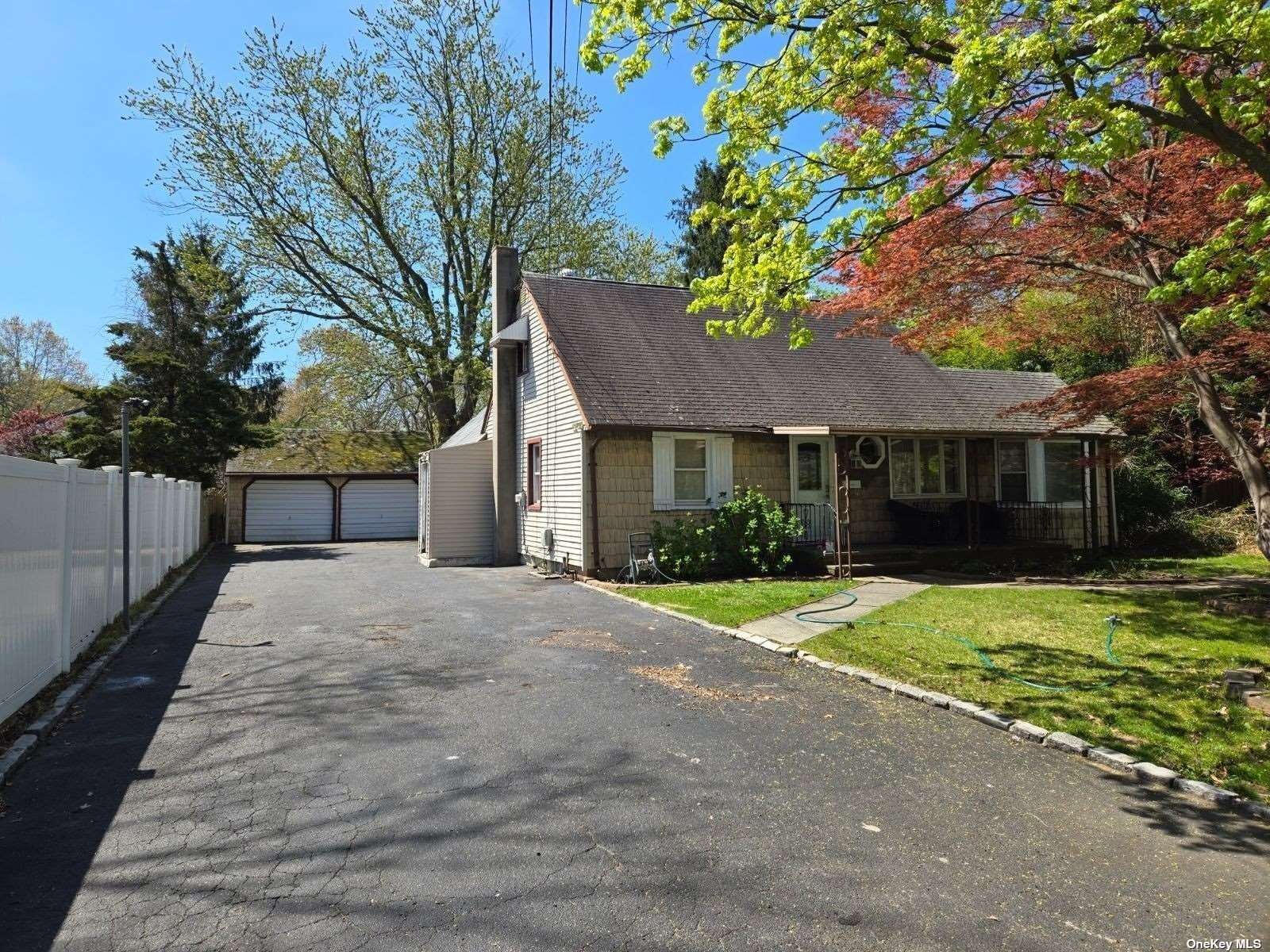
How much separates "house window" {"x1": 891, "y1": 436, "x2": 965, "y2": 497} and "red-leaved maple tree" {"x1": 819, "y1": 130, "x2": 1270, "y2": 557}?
4.46 metres

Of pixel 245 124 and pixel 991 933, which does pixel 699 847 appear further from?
pixel 245 124

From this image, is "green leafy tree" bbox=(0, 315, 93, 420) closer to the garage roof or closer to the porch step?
the garage roof

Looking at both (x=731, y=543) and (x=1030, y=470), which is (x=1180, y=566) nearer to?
(x=1030, y=470)

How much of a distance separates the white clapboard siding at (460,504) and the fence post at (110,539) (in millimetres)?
9351

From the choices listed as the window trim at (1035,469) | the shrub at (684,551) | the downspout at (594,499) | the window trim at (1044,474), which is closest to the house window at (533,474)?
the downspout at (594,499)

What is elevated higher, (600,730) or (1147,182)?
(1147,182)

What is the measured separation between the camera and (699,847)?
12.3ft

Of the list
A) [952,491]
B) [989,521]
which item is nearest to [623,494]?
[952,491]

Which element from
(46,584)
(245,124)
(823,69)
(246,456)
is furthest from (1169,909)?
(245,124)

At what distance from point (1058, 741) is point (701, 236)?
34959 mm

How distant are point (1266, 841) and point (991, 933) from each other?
2039 mm

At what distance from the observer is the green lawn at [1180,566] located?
13.8m

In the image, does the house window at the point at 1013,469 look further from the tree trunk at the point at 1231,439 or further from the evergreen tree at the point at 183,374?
the evergreen tree at the point at 183,374

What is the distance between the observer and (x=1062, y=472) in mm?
18516
